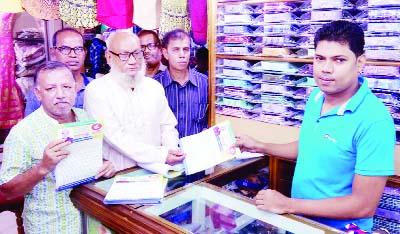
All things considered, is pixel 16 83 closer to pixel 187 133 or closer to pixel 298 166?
pixel 187 133

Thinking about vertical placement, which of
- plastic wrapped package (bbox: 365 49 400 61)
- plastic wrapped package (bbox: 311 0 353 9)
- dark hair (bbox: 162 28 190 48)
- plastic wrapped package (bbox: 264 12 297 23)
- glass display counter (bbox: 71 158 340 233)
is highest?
plastic wrapped package (bbox: 311 0 353 9)

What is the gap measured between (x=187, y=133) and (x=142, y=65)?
858 mm

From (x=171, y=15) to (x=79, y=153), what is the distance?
2062 mm

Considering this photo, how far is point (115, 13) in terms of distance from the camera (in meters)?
3.01

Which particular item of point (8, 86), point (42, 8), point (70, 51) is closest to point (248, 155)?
point (70, 51)

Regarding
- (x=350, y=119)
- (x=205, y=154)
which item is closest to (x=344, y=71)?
(x=350, y=119)

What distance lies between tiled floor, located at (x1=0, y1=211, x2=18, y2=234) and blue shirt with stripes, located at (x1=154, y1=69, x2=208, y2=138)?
84.0 inches

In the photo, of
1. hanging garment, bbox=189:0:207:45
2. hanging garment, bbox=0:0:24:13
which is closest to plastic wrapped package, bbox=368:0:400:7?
hanging garment, bbox=189:0:207:45

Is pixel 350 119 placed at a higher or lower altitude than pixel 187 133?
higher

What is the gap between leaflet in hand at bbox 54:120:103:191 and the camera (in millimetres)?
1609

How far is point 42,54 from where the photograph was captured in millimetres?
3760

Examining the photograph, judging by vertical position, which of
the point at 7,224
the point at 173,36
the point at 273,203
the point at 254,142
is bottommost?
the point at 7,224

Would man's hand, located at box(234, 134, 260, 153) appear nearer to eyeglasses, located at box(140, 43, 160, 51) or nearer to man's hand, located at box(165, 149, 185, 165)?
man's hand, located at box(165, 149, 185, 165)

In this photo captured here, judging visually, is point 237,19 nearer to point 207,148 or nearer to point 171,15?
point 171,15
